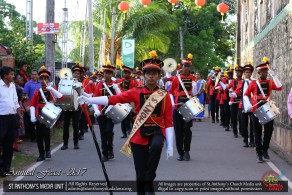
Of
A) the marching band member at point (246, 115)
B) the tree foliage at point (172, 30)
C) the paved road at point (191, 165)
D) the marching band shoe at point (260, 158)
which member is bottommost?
the paved road at point (191, 165)

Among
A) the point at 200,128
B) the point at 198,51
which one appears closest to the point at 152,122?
the point at 200,128

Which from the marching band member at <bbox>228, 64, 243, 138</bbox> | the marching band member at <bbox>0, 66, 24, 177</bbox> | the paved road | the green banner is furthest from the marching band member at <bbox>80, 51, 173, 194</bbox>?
the green banner

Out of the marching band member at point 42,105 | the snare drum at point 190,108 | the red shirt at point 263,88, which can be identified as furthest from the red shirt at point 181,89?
the marching band member at point 42,105

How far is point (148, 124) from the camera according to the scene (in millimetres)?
7270

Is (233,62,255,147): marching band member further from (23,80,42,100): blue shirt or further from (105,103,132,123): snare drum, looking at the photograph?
(23,80,42,100): blue shirt

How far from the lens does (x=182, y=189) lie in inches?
337

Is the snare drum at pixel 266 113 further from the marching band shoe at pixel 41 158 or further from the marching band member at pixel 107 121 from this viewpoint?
the marching band shoe at pixel 41 158

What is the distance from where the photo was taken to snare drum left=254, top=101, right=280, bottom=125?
11062 mm

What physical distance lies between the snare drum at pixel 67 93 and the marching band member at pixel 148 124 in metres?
4.17

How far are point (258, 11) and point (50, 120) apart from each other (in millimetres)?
A: 14818

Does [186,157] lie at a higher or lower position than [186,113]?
lower

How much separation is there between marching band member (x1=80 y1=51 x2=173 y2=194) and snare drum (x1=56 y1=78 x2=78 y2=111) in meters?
4.17

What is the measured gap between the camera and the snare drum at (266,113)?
1106 centimetres

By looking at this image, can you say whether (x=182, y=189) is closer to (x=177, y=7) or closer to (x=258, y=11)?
(x=258, y=11)
